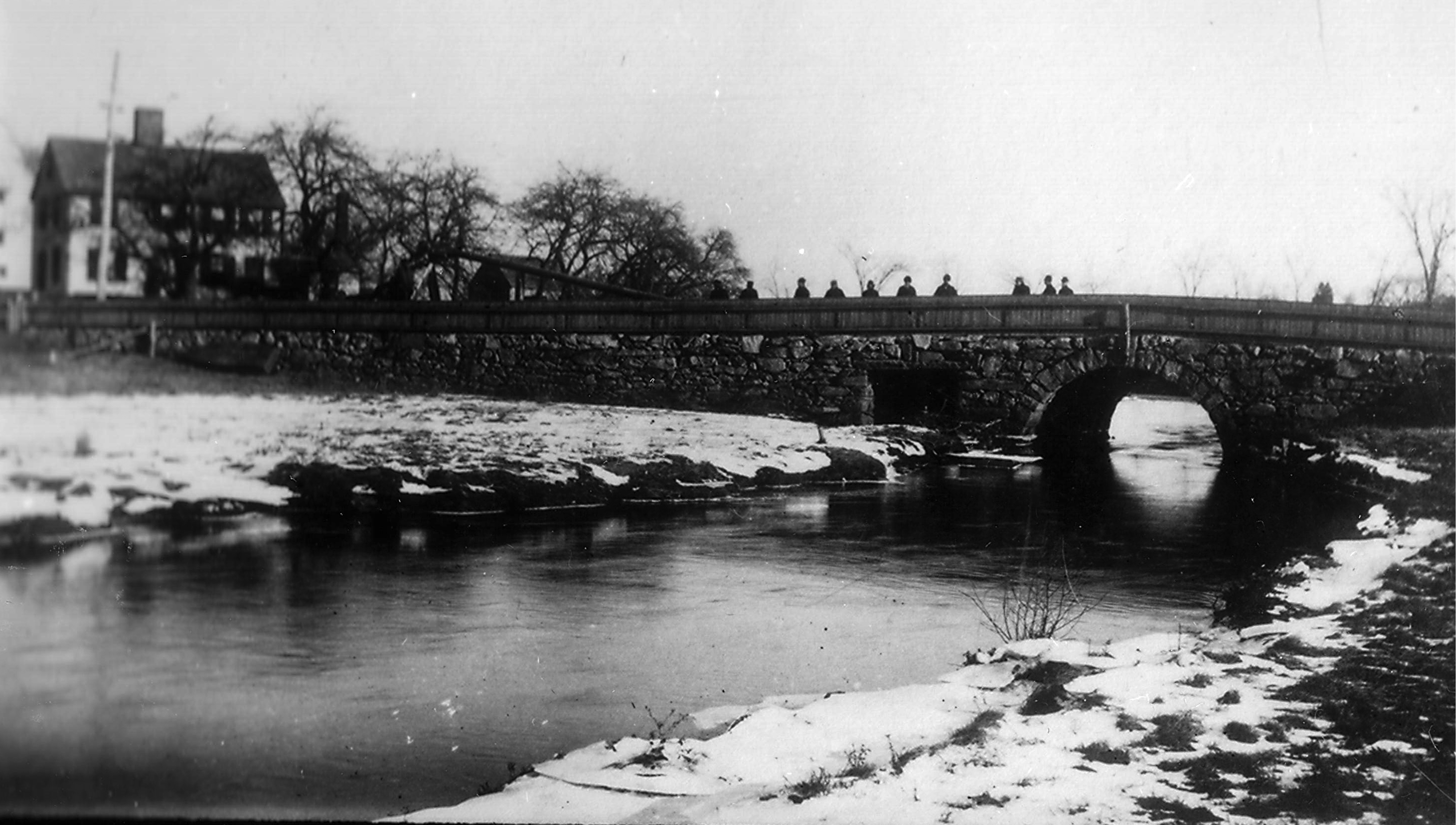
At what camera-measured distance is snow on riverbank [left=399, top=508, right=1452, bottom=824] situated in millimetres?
2883

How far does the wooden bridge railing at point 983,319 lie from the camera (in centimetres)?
354

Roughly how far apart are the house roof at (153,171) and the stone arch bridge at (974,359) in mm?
810

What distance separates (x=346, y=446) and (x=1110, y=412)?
2.98 m

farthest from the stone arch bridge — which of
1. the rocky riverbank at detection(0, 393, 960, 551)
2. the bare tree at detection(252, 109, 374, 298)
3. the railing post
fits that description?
the bare tree at detection(252, 109, 374, 298)

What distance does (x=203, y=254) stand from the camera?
2988 millimetres

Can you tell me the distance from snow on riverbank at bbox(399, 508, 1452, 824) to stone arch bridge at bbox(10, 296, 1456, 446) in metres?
1.00

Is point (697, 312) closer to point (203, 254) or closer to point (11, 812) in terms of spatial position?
point (203, 254)

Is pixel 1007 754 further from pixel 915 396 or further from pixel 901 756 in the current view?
pixel 915 396

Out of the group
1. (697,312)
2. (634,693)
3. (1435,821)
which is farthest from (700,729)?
(1435,821)

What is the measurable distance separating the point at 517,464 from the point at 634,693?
925 millimetres

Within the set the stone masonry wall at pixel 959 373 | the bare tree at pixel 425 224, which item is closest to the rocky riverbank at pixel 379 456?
the stone masonry wall at pixel 959 373

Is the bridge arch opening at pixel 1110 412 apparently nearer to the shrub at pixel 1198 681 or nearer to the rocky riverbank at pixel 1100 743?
the rocky riverbank at pixel 1100 743

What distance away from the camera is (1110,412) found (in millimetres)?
3816

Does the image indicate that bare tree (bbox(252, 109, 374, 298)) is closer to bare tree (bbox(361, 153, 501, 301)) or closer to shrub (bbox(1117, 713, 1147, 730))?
bare tree (bbox(361, 153, 501, 301))
